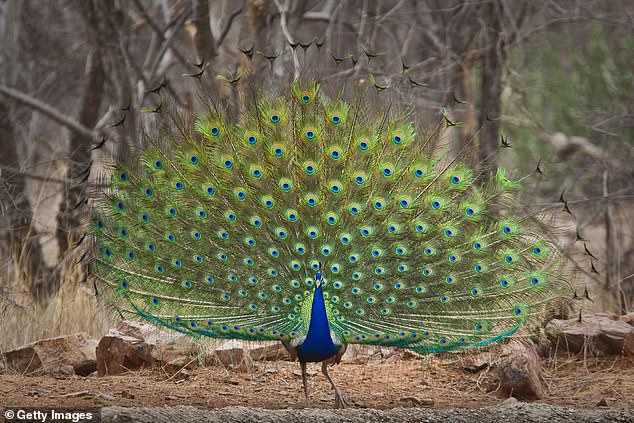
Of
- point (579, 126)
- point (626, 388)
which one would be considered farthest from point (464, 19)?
point (626, 388)

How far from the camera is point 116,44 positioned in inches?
424

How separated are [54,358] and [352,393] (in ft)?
8.10

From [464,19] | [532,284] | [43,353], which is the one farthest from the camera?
[464,19]

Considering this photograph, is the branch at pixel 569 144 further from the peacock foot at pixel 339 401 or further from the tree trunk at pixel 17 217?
the tree trunk at pixel 17 217

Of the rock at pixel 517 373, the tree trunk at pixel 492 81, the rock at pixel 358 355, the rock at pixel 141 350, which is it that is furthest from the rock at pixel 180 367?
the tree trunk at pixel 492 81

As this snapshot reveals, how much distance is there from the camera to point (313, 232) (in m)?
6.41

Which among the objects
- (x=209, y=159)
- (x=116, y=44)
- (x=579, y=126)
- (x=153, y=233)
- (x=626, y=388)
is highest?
(x=116, y=44)

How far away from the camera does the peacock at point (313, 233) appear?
6395mm

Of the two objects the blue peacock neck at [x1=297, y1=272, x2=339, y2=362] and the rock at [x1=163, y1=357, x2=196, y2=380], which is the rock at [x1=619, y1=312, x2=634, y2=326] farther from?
the rock at [x1=163, y1=357, x2=196, y2=380]

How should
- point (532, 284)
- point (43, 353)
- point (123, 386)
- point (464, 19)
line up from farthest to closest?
point (464, 19) → point (43, 353) → point (123, 386) → point (532, 284)

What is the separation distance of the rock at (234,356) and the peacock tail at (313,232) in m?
1.40

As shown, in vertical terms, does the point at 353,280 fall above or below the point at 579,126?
below

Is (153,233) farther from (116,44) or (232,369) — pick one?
(116,44)

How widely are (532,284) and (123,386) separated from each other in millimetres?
3174
